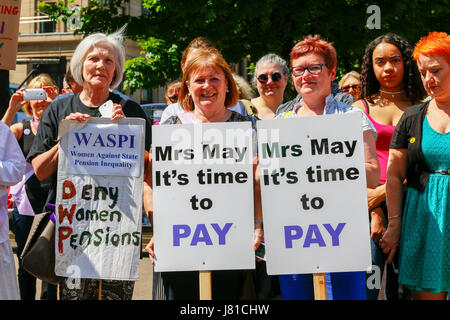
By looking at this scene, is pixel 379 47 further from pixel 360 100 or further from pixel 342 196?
pixel 342 196

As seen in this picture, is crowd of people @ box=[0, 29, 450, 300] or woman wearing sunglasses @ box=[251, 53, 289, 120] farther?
woman wearing sunglasses @ box=[251, 53, 289, 120]

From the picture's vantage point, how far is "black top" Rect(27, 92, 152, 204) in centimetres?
338

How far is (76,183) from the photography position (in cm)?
327

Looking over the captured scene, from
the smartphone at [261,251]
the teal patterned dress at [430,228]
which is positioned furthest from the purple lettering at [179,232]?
the teal patterned dress at [430,228]

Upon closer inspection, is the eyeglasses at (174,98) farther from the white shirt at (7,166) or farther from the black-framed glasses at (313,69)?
the black-framed glasses at (313,69)

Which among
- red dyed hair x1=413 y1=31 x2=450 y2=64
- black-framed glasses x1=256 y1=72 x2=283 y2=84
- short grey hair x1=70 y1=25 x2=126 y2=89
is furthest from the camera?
black-framed glasses x1=256 y1=72 x2=283 y2=84

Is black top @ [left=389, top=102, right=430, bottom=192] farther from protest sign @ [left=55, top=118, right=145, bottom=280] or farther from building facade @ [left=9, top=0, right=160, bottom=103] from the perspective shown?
building facade @ [left=9, top=0, right=160, bottom=103]

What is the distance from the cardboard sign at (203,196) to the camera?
3078 mm

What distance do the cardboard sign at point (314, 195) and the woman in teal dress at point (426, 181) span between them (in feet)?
1.50

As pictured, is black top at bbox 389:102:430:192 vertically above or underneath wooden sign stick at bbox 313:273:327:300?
above

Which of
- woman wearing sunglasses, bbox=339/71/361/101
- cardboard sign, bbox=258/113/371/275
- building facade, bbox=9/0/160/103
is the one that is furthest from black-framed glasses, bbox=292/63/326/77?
building facade, bbox=9/0/160/103

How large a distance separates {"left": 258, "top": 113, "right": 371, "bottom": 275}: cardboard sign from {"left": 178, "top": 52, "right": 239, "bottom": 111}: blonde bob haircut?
47 centimetres

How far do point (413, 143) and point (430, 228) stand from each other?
47cm
